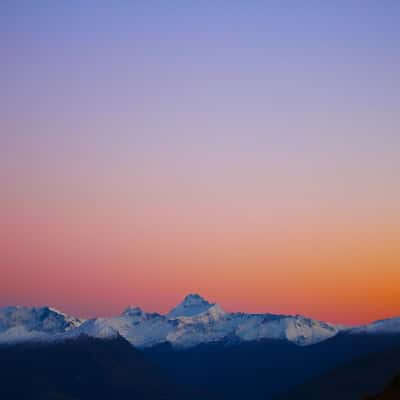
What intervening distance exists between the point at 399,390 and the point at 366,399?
16.0ft

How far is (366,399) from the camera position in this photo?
119438mm

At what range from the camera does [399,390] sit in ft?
398
